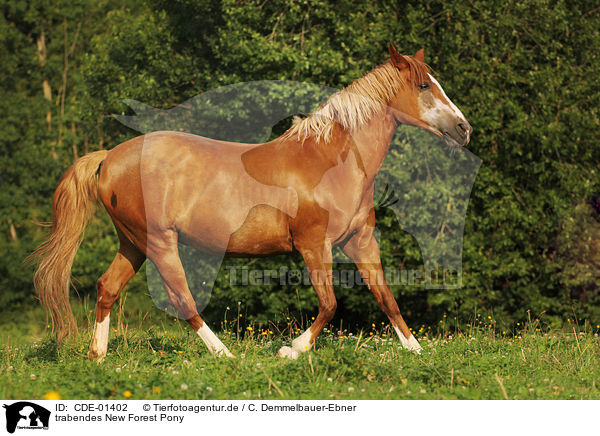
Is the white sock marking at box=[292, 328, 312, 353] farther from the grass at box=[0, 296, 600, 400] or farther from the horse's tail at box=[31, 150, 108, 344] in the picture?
the horse's tail at box=[31, 150, 108, 344]

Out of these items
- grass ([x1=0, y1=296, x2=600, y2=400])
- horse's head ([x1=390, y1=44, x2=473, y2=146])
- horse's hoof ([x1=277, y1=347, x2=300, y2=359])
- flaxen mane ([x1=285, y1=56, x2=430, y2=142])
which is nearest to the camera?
grass ([x1=0, y1=296, x2=600, y2=400])

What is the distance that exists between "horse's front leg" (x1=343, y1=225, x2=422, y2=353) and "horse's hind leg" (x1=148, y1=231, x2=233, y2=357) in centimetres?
158

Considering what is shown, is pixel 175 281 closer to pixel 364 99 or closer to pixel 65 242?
pixel 65 242

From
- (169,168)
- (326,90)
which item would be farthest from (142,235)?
(326,90)

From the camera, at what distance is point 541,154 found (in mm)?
10805

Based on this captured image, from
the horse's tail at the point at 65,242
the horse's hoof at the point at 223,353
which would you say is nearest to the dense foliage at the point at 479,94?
the horse's tail at the point at 65,242

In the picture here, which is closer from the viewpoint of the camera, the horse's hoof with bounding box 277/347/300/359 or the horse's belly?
the horse's hoof with bounding box 277/347/300/359

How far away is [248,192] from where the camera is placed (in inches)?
203

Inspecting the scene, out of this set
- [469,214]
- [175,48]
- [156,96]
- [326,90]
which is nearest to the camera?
[326,90]

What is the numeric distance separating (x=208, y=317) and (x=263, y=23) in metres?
6.11

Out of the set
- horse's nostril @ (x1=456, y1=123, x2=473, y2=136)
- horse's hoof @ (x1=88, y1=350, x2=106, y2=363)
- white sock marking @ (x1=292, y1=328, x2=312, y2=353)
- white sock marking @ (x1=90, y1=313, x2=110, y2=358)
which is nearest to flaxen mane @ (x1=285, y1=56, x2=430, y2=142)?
horse's nostril @ (x1=456, y1=123, x2=473, y2=136)

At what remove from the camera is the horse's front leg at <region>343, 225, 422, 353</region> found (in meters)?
5.48

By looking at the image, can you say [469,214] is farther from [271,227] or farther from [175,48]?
[175,48]
